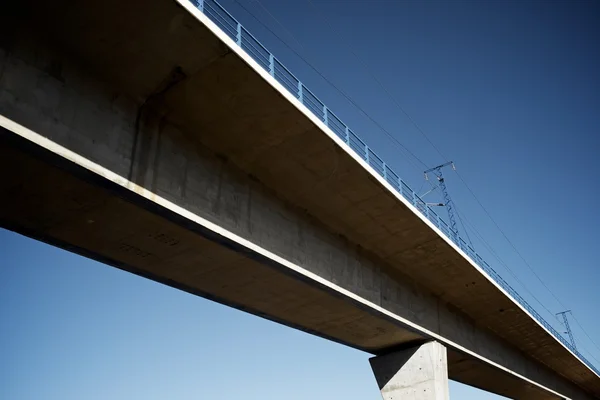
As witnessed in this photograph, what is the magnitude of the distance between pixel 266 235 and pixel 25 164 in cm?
503

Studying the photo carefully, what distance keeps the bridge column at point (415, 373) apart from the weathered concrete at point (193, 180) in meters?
1.36

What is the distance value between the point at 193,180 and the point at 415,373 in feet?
36.4

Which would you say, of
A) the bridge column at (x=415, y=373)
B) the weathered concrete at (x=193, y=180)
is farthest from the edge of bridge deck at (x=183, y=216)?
the bridge column at (x=415, y=373)

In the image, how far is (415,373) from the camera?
56.0 ft

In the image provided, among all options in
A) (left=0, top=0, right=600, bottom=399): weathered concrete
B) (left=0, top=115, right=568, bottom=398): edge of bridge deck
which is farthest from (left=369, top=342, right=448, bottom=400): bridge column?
(left=0, top=115, right=568, bottom=398): edge of bridge deck

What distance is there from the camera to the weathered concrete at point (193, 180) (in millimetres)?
7875

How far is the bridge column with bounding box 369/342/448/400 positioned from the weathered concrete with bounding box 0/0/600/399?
136 centimetres

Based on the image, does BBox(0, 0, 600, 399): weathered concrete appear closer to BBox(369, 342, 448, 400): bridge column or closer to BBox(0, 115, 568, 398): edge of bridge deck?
BBox(0, 115, 568, 398): edge of bridge deck

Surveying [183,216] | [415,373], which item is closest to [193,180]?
[183,216]

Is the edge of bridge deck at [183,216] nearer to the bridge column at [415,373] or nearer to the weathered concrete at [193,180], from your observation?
the weathered concrete at [193,180]

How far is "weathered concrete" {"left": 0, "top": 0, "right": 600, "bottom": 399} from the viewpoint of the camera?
310 inches

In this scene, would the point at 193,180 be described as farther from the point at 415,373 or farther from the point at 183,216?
the point at 415,373

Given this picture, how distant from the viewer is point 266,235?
36.9 feet

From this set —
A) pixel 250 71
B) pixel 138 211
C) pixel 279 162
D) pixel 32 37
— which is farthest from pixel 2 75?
pixel 279 162
